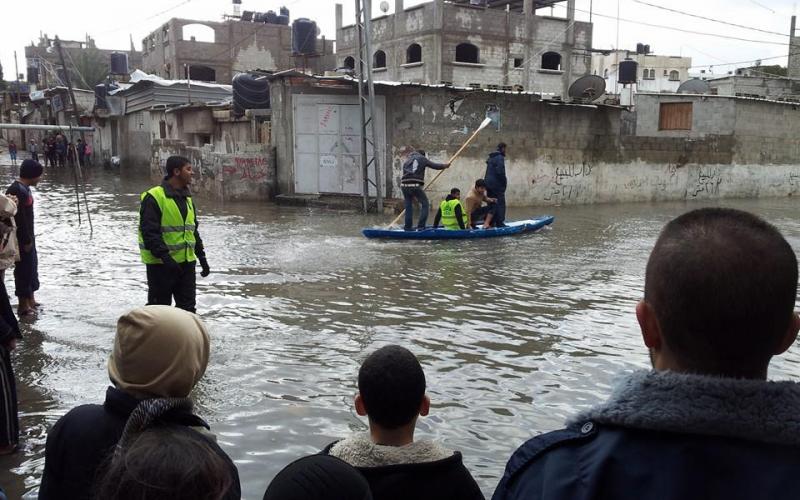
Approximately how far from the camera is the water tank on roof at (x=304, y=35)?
83.4ft

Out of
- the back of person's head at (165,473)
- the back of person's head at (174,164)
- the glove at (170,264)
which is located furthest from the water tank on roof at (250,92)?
the back of person's head at (165,473)

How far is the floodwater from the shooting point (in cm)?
475

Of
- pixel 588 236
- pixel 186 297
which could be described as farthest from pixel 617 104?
pixel 186 297

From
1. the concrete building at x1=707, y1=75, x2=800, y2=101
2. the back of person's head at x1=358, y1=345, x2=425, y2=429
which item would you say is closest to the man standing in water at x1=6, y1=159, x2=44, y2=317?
the back of person's head at x1=358, y1=345, x2=425, y2=429

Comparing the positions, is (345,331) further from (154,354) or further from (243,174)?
(243,174)

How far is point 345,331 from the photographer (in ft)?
23.0

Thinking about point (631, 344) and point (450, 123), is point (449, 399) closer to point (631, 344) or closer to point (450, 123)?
point (631, 344)

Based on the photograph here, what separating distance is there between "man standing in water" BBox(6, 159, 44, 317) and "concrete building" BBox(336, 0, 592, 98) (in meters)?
26.0

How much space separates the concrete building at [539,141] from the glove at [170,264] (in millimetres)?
11702

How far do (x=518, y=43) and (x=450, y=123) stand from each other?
1748cm

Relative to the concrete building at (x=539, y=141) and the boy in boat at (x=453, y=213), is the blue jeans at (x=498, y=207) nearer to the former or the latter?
the boy in boat at (x=453, y=213)

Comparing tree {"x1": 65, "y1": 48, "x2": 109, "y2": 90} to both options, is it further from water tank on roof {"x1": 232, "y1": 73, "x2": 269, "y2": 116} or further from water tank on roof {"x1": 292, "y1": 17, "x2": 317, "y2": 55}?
water tank on roof {"x1": 232, "y1": 73, "x2": 269, "y2": 116}

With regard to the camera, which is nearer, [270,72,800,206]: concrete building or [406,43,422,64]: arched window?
[270,72,800,206]: concrete building

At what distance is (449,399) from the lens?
5.24 meters
